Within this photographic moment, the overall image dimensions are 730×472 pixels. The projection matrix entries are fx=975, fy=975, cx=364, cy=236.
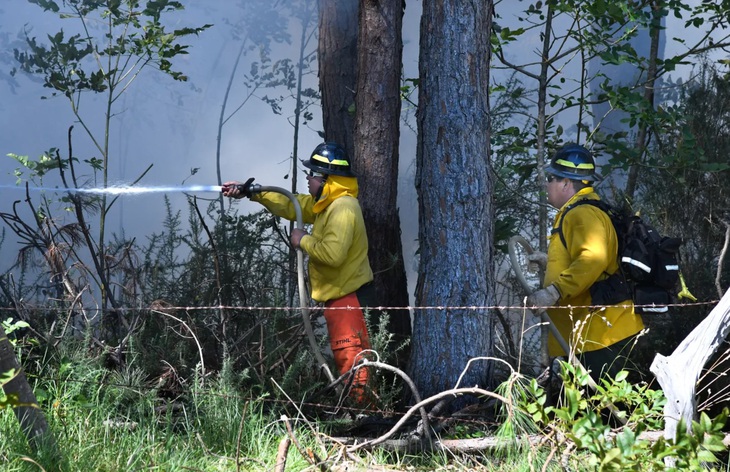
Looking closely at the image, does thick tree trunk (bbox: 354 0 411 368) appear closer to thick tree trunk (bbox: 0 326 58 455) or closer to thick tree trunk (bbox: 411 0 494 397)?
thick tree trunk (bbox: 411 0 494 397)

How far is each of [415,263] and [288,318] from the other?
2269mm

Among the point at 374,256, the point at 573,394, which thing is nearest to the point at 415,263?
the point at 374,256

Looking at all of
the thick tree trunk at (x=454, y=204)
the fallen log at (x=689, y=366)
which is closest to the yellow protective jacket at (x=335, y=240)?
the thick tree trunk at (x=454, y=204)

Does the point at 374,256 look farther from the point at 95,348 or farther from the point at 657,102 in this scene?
the point at 657,102

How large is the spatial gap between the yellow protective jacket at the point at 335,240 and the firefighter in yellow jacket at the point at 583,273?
1.14 metres

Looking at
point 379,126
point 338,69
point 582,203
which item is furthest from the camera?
point 338,69

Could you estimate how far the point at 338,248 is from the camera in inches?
217

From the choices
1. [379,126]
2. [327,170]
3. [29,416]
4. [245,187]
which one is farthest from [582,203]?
[29,416]

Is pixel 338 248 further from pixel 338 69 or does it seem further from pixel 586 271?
pixel 338 69

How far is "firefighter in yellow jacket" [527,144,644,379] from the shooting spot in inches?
191

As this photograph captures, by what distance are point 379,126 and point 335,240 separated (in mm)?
1176

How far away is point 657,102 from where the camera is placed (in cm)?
824

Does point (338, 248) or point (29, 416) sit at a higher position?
point (338, 248)

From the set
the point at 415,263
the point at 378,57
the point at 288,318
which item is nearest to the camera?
the point at 288,318
